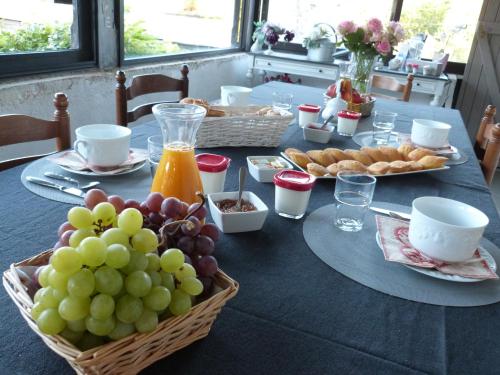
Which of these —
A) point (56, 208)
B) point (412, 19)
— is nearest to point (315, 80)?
point (412, 19)

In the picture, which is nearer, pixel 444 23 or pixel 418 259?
pixel 418 259

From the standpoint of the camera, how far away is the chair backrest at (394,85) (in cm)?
240

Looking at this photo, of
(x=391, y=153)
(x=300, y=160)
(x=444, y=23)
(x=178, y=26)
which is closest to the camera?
(x=300, y=160)

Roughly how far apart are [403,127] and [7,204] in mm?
1379

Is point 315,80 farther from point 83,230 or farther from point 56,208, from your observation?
point 83,230

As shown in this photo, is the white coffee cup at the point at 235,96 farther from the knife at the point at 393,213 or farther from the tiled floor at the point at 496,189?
the tiled floor at the point at 496,189

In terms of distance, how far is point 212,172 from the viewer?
895 millimetres

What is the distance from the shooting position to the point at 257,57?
347cm

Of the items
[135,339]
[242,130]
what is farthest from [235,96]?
[135,339]

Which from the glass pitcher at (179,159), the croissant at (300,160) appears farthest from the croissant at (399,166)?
the glass pitcher at (179,159)

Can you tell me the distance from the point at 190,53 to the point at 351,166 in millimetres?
2239

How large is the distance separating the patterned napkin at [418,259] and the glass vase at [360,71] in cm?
126

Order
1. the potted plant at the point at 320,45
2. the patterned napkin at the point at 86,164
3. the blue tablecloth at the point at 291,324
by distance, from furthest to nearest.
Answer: the potted plant at the point at 320,45, the patterned napkin at the point at 86,164, the blue tablecloth at the point at 291,324

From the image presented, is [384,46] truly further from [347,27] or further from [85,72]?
[85,72]
